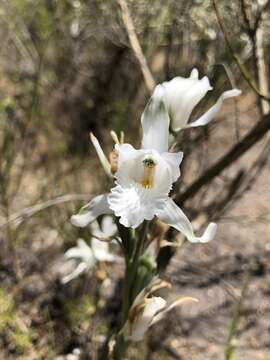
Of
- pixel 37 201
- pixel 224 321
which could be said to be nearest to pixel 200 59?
pixel 37 201

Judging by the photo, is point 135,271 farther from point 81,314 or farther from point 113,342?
point 81,314

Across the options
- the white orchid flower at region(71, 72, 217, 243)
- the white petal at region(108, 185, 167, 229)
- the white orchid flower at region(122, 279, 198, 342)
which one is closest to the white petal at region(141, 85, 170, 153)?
the white orchid flower at region(71, 72, 217, 243)

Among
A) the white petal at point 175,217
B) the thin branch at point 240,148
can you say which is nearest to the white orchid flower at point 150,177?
the white petal at point 175,217

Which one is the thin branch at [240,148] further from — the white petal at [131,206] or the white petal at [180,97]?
the white petal at [131,206]

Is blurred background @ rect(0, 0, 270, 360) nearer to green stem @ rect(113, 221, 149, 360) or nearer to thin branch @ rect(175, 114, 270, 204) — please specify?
thin branch @ rect(175, 114, 270, 204)

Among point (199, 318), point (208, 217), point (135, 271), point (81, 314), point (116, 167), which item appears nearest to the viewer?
point (116, 167)

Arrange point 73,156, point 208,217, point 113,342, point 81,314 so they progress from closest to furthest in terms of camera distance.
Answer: point 113,342
point 208,217
point 81,314
point 73,156
